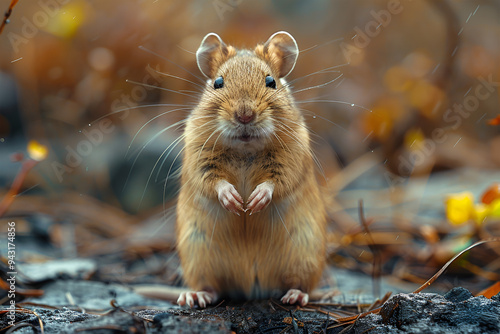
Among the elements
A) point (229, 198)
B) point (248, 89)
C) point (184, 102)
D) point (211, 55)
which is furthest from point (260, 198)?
point (184, 102)

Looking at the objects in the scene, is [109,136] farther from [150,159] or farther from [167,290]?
[167,290]

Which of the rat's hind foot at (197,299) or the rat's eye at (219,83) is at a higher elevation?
the rat's eye at (219,83)

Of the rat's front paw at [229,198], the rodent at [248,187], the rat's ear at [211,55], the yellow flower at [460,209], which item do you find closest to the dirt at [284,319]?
the rodent at [248,187]

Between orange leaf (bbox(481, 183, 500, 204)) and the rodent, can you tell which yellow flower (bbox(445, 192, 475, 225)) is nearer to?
orange leaf (bbox(481, 183, 500, 204))

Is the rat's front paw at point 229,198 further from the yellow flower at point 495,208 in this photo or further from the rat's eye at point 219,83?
the yellow flower at point 495,208

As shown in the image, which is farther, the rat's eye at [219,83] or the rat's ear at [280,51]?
the rat's ear at [280,51]

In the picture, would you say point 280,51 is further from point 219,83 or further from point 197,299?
point 197,299

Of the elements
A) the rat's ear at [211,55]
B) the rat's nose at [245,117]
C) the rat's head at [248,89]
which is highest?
the rat's ear at [211,55]
